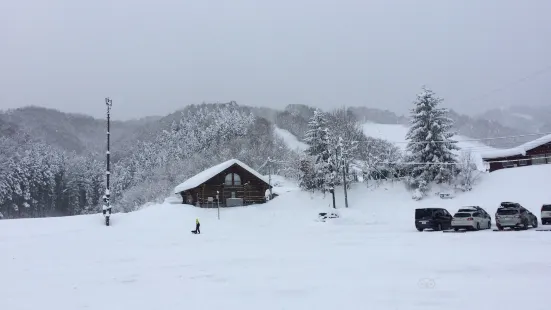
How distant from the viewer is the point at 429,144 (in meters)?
53.2

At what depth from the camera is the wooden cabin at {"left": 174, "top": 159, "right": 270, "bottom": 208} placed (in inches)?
2256

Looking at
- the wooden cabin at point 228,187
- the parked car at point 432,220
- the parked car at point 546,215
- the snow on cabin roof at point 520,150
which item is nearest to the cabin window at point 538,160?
the snow on cabin roof at point 520,150

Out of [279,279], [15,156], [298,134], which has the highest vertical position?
[298,134]

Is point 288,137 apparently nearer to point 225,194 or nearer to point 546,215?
point 225,194

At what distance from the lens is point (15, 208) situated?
98.6 metres

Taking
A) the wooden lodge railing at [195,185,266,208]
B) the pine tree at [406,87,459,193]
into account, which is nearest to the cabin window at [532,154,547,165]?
the pine tree at [406,87,459,193]

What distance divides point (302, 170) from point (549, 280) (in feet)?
157

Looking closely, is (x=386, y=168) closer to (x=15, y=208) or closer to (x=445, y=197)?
(x=445, y=197)

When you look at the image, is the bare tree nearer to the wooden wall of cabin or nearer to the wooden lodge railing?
the wooden wall of cabin

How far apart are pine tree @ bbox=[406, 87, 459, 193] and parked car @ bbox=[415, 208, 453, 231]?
68.5ft

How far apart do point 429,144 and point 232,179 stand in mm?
24356

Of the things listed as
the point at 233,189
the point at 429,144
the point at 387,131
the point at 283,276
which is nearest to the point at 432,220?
the point at 283,276

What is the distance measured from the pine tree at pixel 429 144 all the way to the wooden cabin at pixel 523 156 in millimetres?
8099

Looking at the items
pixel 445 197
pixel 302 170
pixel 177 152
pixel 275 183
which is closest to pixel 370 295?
pixel 445 197
